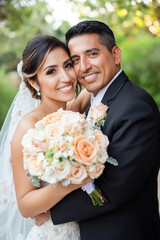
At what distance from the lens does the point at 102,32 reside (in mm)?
2908

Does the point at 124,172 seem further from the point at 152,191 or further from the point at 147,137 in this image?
the point at 152,191

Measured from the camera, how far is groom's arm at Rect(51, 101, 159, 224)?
7.22 ft

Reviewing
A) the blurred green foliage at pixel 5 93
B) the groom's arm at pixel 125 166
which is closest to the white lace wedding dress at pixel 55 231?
the groom's arm at pixel 125 166

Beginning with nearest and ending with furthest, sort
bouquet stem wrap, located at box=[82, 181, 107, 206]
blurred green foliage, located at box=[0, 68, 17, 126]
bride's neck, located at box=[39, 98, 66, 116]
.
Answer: bouquet stem wrap, located at box=[82, 181, 107, 206] → bride's neck, located at box=[39, 98, 66, 116] → blurred green foliage, located at box=[0, 68, 17, 126]

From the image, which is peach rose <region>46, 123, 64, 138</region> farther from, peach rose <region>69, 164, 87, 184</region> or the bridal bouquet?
peach rose <region>69, 164, 87, 184</region>

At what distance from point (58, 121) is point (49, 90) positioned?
3.01 feet

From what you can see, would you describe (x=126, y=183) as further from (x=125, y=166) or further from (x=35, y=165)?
(x=35, y=165)

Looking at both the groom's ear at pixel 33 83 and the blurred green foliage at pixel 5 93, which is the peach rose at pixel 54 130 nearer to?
the groom's ear at pixel 33 83

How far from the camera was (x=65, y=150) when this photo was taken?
6.15ft

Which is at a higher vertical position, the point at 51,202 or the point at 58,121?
the point at 58,121

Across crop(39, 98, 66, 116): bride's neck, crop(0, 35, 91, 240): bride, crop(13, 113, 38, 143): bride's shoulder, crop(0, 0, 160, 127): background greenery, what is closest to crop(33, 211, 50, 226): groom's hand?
crop(0, 35, 91, 240): bride

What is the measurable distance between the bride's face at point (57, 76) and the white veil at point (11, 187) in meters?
0.36

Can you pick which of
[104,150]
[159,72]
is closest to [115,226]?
[104,150]

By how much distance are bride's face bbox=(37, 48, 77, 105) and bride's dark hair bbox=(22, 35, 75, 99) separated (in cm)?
4
